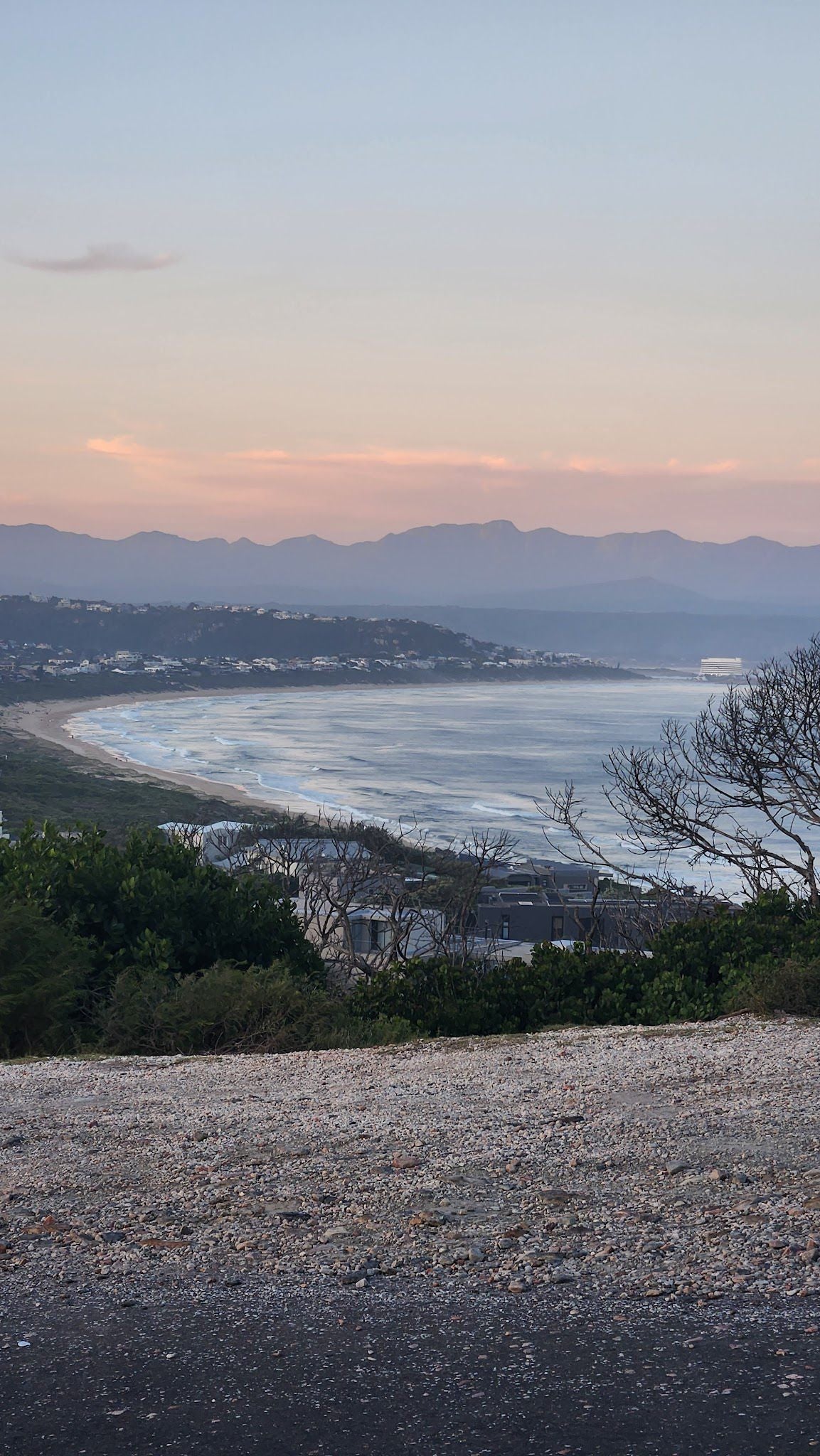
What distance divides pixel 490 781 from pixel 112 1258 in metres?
67.6

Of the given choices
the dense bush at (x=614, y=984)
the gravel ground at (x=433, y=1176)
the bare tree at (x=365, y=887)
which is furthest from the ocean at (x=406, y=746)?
the gravel ground at (x=433, y=1176)

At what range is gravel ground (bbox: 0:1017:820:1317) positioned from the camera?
3.98 m

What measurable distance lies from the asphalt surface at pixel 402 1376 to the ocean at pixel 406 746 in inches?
1597

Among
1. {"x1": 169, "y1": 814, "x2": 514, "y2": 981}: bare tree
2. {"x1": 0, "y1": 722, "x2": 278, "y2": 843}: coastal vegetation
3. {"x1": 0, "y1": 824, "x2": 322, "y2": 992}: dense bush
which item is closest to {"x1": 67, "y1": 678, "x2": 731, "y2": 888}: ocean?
{"x1": 0, "y1": 722, "x2": 278, "y2": 843}: coastal vegetation

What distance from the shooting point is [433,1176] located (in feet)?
16.0

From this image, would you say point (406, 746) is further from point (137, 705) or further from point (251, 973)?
point (251, 973)

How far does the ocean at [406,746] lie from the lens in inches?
2314

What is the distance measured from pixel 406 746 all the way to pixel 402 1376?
3511 inches

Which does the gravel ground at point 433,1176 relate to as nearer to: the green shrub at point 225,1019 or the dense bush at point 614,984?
the green shrub at point 225,1019

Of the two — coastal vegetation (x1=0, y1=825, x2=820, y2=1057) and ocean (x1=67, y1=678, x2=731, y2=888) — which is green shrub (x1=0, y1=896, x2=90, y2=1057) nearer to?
coastal vegetation (x1=0, y1=825, x2=820, y2=1057)

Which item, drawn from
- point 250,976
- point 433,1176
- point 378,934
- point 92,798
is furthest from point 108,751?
point 433,1176

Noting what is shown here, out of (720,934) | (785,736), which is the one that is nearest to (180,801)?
(785,736)

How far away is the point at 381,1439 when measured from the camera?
294cm

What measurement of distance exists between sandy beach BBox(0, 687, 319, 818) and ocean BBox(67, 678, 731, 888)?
37.4 inches
